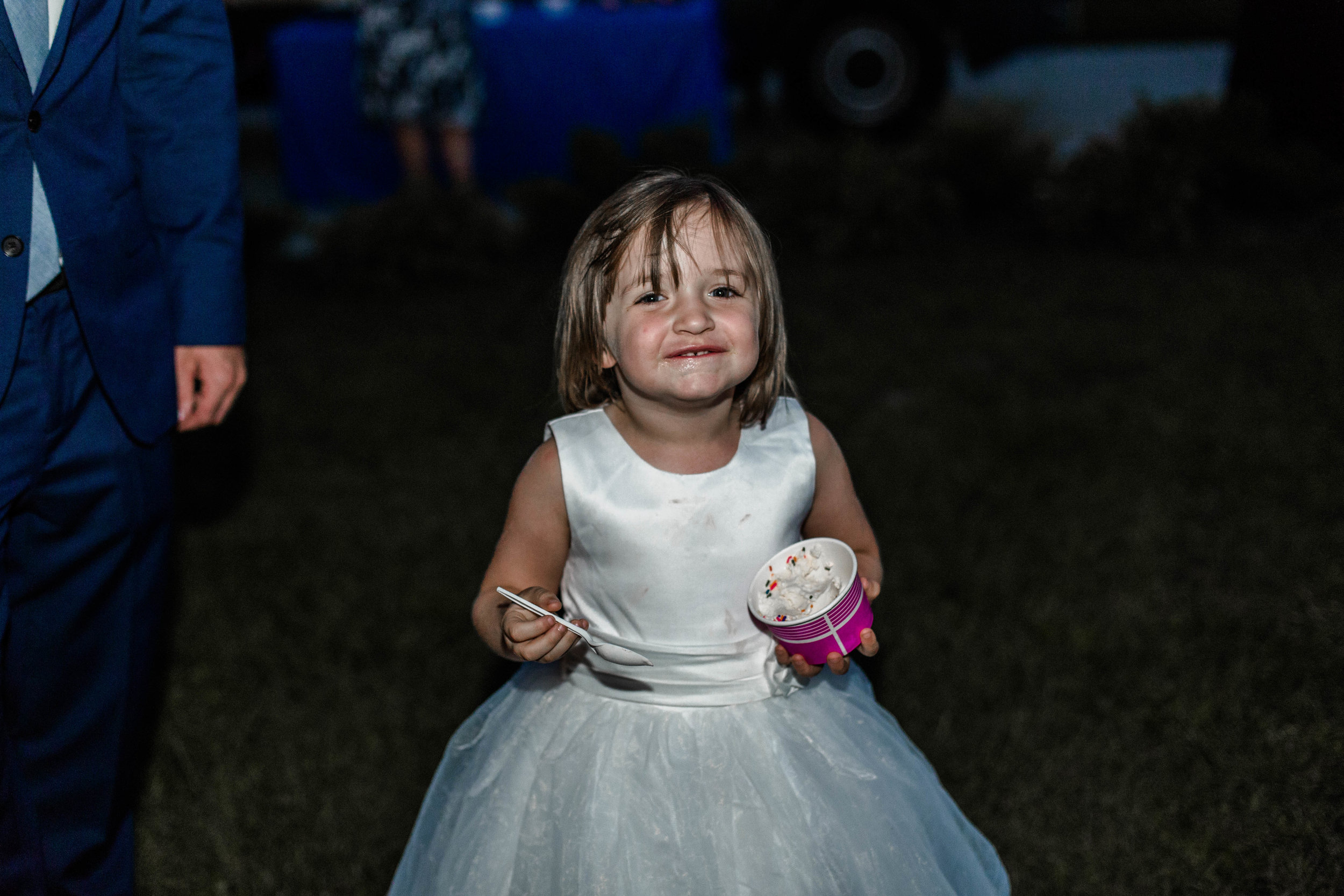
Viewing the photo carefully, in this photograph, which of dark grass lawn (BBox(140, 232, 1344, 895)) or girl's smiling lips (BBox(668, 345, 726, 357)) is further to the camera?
dark grass lawn (BBox(140, 232, 1344, 895))

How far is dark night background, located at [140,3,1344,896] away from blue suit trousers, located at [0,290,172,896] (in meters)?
0.51

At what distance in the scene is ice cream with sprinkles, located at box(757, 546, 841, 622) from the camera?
1908 mm

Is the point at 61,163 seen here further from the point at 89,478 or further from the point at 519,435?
the point at 519,435

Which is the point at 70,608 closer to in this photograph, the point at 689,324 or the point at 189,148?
the point at 189,148

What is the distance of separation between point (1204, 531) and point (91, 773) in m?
3.30

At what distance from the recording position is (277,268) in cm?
757

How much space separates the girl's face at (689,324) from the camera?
6.24 ft

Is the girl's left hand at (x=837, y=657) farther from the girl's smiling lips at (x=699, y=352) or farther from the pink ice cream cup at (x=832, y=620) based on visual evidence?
the girl's smiling lips at (x=699, y=352)

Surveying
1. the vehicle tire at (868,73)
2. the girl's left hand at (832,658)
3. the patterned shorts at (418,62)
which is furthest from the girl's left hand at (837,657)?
the vehicle tire at (868,73)

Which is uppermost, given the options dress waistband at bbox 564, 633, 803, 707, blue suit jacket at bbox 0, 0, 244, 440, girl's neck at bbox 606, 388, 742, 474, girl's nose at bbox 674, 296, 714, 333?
blue suit jacket at bbox 0, 0, 244, 440

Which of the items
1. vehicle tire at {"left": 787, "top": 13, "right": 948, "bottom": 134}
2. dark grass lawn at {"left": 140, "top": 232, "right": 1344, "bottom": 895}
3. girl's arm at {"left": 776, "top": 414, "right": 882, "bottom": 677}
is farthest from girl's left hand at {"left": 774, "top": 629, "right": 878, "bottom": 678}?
vehicle tire at {"left": 787, "top": 13, "right": 948, "bottom": 134}

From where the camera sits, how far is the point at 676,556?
2.02 metres

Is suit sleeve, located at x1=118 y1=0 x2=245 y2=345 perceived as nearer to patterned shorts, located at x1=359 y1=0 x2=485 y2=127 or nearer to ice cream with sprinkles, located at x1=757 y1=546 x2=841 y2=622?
ice cream with sprinkles, located at x1=757 y1=546 x2=841 y2=622

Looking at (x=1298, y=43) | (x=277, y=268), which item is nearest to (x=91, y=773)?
(x=1298, y=43)
